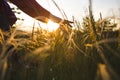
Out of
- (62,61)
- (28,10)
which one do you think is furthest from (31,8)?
(62,61)

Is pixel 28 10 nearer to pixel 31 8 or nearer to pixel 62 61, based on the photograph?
pixel 31 8

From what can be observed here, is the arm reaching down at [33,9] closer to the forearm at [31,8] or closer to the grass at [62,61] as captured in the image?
the forearm at [31,8]

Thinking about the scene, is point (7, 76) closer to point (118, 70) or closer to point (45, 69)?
point (45, 69)

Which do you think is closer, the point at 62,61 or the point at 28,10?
the point at 62,61

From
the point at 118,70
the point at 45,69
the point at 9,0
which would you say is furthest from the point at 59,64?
the point at 9,0

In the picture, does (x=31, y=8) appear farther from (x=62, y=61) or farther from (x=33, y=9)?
(x=62, y=61)

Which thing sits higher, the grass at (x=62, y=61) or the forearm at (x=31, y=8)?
the forearm at (x=31, y=8)

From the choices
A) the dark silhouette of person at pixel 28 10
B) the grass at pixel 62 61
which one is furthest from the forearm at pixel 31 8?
the grass at pixel 62 61

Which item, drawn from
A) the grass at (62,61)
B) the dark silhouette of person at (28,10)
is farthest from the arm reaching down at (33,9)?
the grass at (62,61)

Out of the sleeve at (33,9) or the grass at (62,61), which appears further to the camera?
the sleeve at (33,9)

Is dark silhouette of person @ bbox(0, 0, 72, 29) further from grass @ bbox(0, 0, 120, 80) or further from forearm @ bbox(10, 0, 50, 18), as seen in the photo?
grass @ bbox(0, 0, 120, 80)

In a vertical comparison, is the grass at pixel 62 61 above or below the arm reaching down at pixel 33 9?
below

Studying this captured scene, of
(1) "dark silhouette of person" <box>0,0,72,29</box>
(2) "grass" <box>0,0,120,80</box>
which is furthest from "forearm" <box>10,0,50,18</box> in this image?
(2) "grass" <box>0,0,120,80</box>

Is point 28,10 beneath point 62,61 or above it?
above
